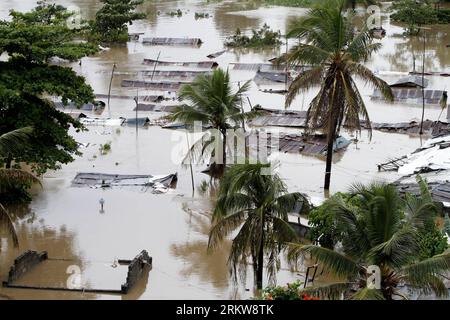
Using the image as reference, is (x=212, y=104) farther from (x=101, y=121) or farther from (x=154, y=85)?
(x=154, y=85)

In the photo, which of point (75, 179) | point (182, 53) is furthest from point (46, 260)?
point (182, 53)

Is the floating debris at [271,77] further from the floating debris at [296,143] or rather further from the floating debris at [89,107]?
the floating debris at [296,143]

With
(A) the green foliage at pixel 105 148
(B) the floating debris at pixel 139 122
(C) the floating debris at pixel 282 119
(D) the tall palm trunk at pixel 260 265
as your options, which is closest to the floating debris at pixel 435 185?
(D) the tall palm trunk at pixel 260 265

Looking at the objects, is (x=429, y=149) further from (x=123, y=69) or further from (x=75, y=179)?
(x=123, y=69)

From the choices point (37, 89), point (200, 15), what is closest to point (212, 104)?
point (37, 89)

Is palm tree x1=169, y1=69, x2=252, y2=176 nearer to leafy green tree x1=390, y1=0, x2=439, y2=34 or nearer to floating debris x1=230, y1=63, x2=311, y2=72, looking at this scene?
floating debris x1=230, y1=63, x2=311, y2=72
